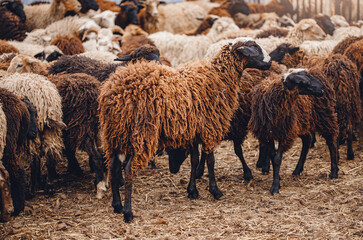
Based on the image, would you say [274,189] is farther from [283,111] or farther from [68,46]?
[68,46]

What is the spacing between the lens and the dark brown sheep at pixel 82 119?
5777 mm

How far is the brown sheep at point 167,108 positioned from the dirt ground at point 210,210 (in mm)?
340

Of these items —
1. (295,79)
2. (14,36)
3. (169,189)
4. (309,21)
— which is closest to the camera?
(295,79)

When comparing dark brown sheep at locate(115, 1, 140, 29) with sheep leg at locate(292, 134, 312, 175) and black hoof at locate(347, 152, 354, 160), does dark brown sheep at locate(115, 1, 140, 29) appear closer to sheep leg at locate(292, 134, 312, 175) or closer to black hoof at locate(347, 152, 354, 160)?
sheep leg at locate(292, 134, 312, 175)

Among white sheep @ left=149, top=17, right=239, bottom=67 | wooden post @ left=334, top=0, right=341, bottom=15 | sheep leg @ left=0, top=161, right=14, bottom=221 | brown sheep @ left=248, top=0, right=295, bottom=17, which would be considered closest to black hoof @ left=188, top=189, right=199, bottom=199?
sheep leg @ left=0, top=161, right=14, bottom=221

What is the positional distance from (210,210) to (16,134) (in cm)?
252

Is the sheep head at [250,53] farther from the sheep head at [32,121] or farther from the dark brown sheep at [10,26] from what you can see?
the dark brown sheep at [10,26]

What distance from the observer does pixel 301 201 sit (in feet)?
17.3

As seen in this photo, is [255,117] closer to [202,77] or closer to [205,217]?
[202,77]

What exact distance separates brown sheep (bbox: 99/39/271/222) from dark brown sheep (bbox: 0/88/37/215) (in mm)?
981

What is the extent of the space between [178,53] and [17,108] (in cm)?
693

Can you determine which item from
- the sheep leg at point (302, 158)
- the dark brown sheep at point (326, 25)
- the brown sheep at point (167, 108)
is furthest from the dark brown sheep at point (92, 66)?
the dark brown sheep at point (326, 25)

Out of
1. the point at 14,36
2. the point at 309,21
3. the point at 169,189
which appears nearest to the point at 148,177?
the point at 169,189

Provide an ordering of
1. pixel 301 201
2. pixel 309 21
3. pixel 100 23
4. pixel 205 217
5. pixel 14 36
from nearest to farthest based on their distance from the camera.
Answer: pixel 205 217 < pixel 301 201 < pixel 309 21 < pixel 14 36 < pixel 100 23
